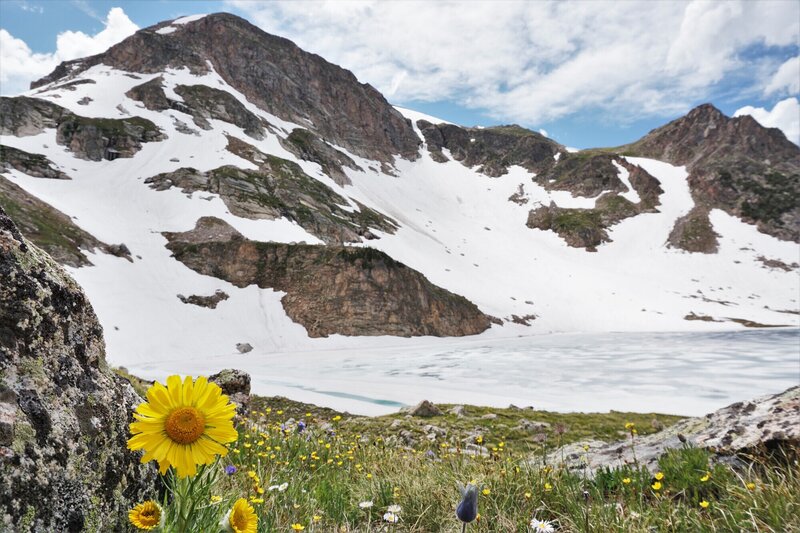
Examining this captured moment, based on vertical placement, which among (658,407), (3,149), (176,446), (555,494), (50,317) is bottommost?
(658,407)

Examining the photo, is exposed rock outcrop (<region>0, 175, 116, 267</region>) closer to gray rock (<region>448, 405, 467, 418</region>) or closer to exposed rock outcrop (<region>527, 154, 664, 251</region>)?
gray rock (<region>448, 405, 467, 418</region>)

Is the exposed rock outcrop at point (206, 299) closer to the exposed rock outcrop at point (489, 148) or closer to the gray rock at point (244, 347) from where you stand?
the gray rock at point (244, 347)

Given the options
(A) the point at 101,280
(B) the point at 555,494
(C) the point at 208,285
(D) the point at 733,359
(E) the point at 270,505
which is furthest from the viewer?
(C) the point at 208,285

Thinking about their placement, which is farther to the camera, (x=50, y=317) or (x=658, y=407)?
(x=658, y=407)

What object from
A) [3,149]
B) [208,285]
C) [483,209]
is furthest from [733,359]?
[483,209]

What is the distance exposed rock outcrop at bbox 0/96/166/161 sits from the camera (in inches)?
2810

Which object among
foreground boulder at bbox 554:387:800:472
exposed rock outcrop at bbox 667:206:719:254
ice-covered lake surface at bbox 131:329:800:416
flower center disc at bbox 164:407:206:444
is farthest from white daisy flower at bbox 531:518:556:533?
exposed rock outcrop at bbox 667:206:719:254

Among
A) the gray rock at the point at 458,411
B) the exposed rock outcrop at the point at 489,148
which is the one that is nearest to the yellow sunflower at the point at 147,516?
the gray rock at the point at 458,411

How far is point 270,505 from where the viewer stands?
3.51 meters

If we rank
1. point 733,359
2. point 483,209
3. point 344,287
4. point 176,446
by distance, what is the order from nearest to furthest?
point 176,446, point 733,359, point 344,287, point 483,209

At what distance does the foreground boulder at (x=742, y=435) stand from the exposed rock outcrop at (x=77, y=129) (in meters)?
87.3

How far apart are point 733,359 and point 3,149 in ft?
288

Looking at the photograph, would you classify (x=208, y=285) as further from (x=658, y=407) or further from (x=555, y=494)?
(x=555, y=494)

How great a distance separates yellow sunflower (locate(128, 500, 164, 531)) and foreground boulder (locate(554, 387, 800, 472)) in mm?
4518
